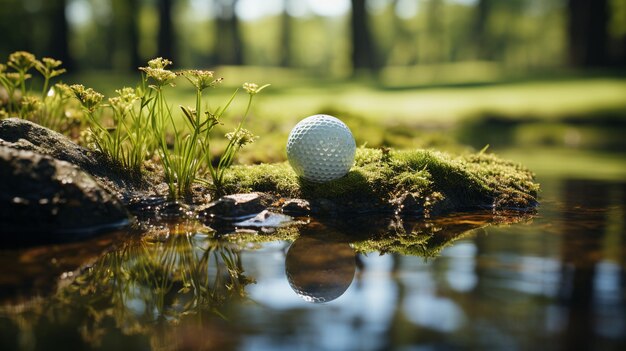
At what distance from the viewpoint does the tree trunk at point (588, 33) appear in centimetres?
2236

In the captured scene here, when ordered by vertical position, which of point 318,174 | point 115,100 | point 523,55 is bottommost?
point 318,174

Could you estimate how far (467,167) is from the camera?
6168 mm

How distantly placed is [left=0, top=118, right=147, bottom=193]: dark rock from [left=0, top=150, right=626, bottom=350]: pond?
99cm

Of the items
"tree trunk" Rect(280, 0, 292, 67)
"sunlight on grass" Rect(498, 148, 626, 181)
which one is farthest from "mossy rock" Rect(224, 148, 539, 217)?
"tree trunk" Rect(280, 0, 292, 67)

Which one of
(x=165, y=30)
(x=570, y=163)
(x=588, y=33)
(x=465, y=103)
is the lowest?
(x=570, y=163)

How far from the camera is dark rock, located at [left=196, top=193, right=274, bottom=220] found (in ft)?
17.0

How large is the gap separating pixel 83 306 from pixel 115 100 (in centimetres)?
284

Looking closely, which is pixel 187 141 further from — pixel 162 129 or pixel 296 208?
pixel 296 208

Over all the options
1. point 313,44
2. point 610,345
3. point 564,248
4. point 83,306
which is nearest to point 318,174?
point 564,248

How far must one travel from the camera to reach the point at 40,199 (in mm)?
4457

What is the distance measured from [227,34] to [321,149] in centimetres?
3775

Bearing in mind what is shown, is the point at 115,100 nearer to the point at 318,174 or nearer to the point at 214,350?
the point at 318,174

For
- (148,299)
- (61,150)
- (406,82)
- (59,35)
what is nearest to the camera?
(148,299)

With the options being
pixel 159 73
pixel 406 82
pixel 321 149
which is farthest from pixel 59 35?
pixel 321 149
